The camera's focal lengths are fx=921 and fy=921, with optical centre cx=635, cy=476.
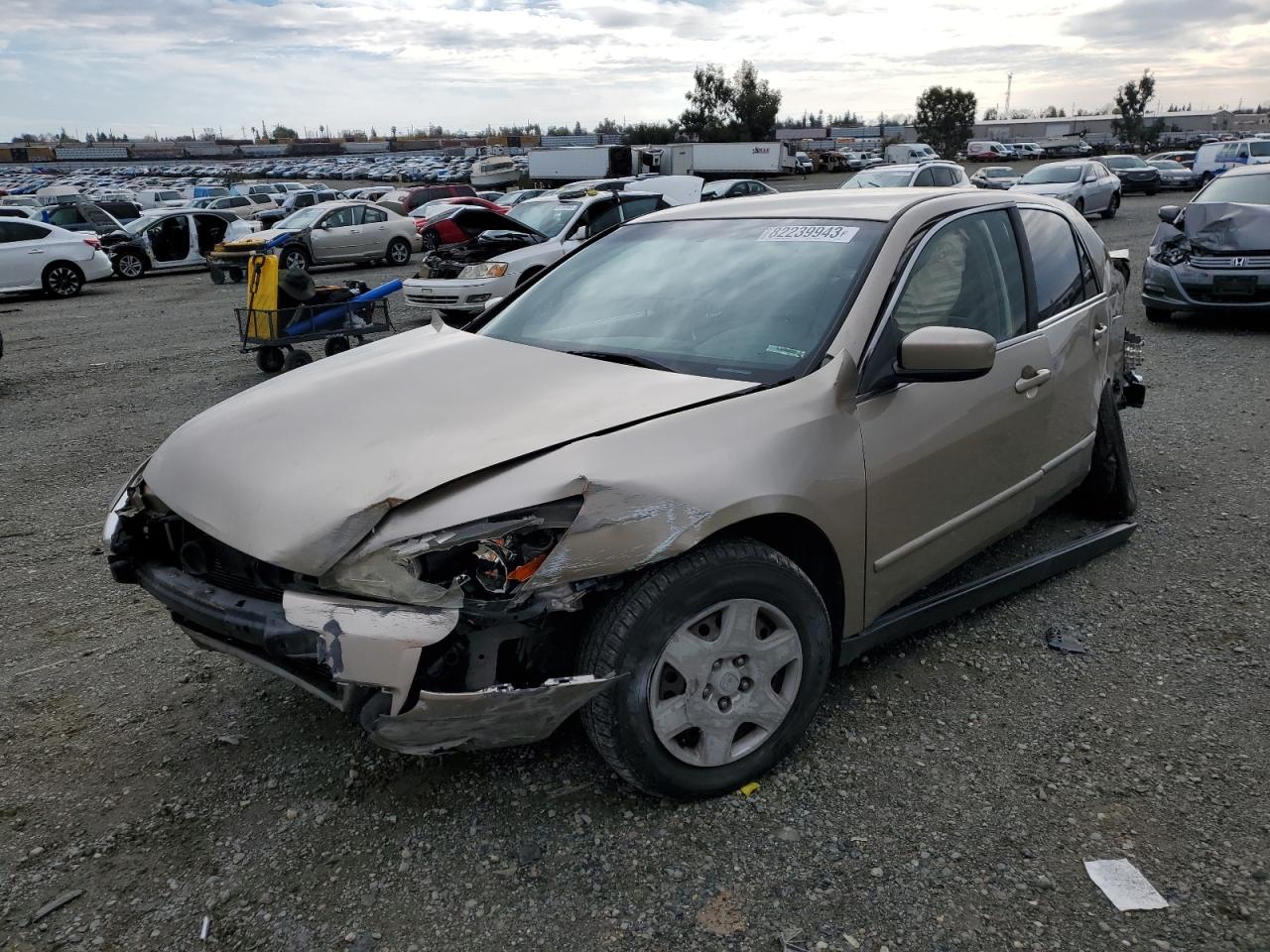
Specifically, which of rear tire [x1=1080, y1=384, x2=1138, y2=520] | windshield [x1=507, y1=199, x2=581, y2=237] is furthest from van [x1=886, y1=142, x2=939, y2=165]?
rear tire [x1=1080, y1=384, x2=1138, y2=520]

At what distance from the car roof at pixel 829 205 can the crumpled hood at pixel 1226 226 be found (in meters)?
7.03

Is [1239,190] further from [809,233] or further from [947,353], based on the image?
[947,353]

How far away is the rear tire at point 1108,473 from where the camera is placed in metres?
4.35

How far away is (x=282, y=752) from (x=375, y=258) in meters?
19.7

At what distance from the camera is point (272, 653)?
2381mm

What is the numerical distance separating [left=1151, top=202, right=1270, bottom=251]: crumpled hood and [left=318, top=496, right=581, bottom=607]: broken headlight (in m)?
9.54

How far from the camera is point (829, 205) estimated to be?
11.7 ft

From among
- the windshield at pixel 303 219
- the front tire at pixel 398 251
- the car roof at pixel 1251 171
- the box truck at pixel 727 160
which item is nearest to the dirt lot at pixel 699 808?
the car roof at pixel 1251 171

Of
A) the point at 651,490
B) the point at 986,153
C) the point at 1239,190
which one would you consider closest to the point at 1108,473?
the point at 651,490

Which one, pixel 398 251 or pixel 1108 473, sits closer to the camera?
pixel 1108 473

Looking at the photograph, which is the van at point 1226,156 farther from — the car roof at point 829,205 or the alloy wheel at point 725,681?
the alloy wheel at point 725,681

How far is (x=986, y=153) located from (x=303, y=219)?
178 feet

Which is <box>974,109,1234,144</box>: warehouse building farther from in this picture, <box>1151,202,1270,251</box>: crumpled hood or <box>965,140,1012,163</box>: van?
<box>1151,202,1270,251</box>: crumpled hood

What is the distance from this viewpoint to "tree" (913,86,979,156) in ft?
235
